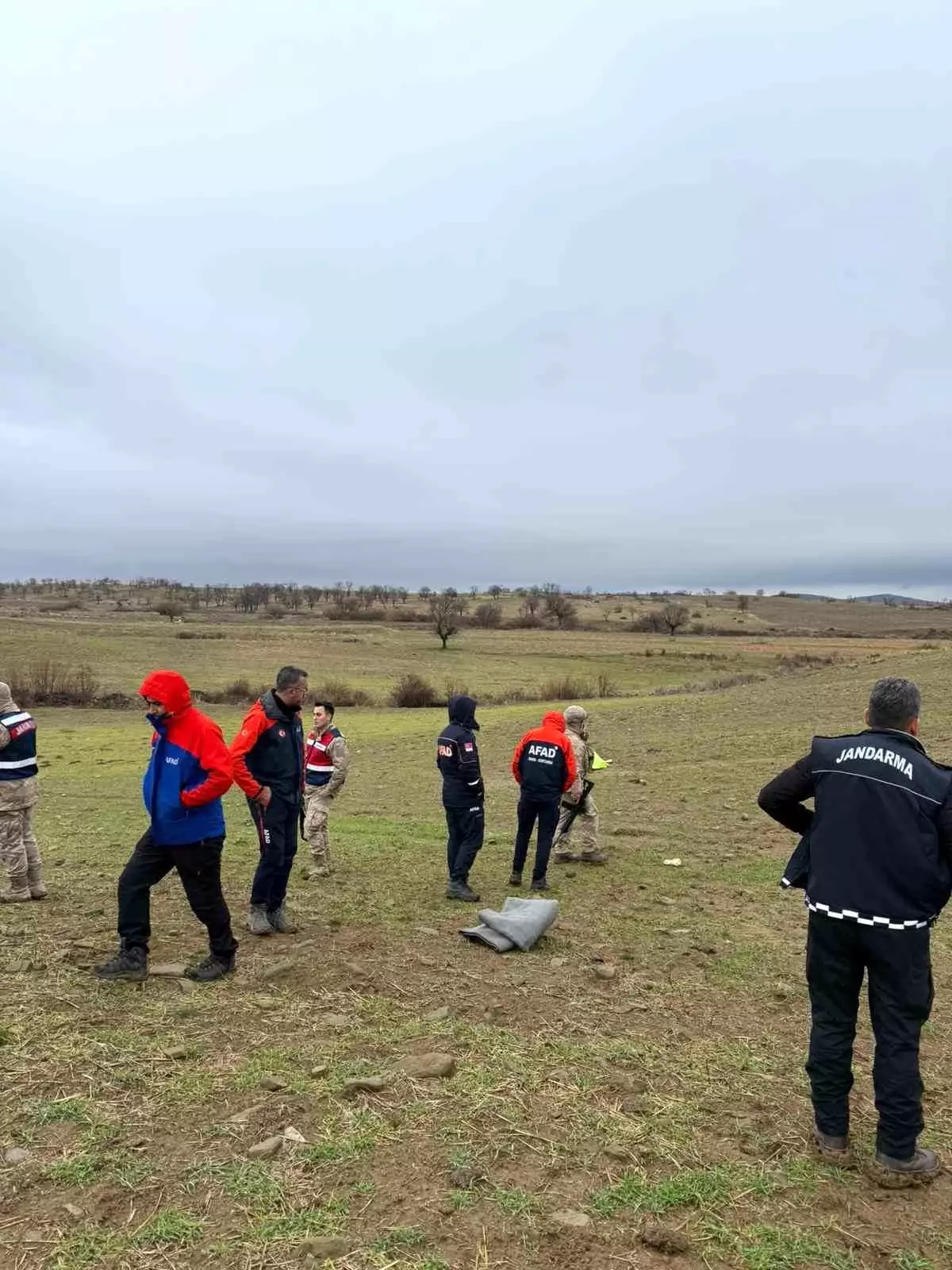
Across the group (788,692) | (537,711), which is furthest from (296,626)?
(788,692)

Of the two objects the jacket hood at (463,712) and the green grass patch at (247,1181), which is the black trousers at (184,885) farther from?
the jacket hood at (463,712)

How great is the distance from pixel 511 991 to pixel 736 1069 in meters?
1.65

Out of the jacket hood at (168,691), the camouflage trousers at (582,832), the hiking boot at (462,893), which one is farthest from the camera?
the camouflage trousers at (582,832)

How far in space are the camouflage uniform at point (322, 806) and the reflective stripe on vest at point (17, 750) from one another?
2897mm

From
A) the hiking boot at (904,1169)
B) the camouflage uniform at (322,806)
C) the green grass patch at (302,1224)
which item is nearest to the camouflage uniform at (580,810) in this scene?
the camouflage uniform at (322,806)

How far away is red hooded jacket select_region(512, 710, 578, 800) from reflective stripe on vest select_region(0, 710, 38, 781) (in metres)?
4.76

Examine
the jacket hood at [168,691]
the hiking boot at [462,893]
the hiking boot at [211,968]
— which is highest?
the jacket hood at [168,691]

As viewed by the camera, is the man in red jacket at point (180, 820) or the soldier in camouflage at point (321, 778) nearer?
the man in red jacket at point (180, 820)

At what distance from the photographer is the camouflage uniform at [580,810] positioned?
9750 mm

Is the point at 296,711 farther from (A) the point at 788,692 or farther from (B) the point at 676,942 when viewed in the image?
(A) the point at 788,692

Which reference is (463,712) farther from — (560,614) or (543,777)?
(560,614)

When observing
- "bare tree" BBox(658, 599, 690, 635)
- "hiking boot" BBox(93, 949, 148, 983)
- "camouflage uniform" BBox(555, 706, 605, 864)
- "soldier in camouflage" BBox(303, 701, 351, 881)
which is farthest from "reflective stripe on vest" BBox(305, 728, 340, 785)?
"bare tree" BBox(658, 599, 690, 635)

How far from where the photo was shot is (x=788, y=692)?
91.4 ft

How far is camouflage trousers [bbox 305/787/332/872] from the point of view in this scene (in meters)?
9.48
